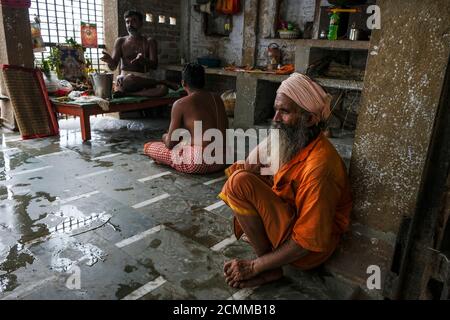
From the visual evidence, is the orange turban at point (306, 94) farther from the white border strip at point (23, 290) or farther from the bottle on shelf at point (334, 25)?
the bottle on shelf at point (334, 25)

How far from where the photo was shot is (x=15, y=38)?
19.0 feet

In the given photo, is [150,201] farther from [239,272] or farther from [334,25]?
[334,25]

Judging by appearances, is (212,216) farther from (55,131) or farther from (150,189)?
(55,131)

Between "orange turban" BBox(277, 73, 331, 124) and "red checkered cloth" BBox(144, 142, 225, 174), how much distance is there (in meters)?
2.27

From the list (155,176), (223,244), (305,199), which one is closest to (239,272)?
(223,244)

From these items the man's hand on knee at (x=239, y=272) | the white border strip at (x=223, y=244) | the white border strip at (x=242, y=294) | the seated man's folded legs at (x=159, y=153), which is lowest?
the white border strip at (x=242, y=294)

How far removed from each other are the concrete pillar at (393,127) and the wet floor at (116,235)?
1.15ft

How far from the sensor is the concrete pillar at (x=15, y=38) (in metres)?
5.64

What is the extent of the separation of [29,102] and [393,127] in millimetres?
5632

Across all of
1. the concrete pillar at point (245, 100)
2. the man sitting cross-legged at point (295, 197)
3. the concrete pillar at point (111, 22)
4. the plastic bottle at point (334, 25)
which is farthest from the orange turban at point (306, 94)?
the concrete pillar at point (111, 22)

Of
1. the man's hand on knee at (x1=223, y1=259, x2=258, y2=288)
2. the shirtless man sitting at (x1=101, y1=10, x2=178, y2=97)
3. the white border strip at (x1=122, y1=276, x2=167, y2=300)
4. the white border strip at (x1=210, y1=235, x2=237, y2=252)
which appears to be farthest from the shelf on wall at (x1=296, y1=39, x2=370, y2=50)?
the white border strip at (x1=122, y1=276, x2=167, y2=300)

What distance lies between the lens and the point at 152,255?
2.69 meters

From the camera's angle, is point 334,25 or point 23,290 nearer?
point 23,290
